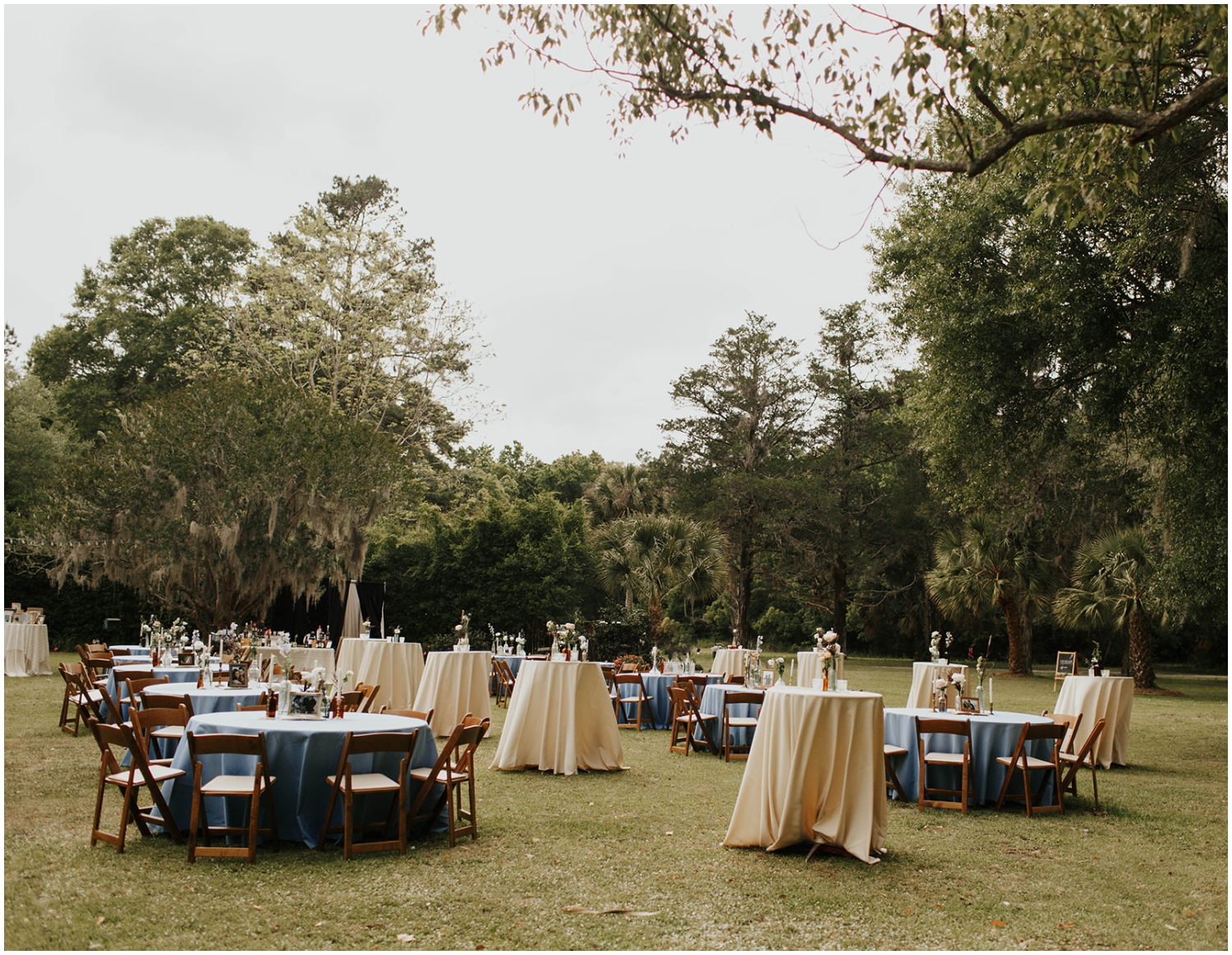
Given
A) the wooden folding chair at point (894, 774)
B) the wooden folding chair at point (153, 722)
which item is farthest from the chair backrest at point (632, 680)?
the wooden folding chair at point (153, 722)

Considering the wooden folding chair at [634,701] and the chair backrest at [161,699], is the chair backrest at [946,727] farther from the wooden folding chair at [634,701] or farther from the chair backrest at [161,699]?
the chair backrest at [161,699]

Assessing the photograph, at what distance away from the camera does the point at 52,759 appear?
8.23 metres

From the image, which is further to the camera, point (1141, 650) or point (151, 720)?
point (1141, 650)

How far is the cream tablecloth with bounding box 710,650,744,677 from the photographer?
15250mm

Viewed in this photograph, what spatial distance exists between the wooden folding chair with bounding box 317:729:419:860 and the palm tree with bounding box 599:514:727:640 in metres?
16.5

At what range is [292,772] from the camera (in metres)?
5.46

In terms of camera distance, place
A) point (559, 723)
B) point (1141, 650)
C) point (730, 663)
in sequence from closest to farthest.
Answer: point (559, 723)
point (730, 663)
point (1141, 650)

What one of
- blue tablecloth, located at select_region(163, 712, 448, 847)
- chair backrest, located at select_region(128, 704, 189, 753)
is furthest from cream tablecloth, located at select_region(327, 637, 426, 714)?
blue tablecloth, located at select_region(163, 712, 448, 847)

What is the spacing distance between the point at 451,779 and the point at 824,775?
2258 mm

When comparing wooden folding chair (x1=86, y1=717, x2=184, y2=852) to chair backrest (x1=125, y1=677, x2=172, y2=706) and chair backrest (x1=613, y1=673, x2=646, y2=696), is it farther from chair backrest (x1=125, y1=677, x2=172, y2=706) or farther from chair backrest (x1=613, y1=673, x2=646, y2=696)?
chair backrest (x1=613, y1=673, x2=646, y2=696)

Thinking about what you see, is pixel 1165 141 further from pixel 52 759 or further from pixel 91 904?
pixel 52 759

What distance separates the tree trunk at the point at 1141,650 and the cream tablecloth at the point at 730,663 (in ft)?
34.6

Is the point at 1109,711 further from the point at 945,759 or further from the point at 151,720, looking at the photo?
the point at 151,720

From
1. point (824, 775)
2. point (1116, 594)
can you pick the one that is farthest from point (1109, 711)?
point (1116, 594)
